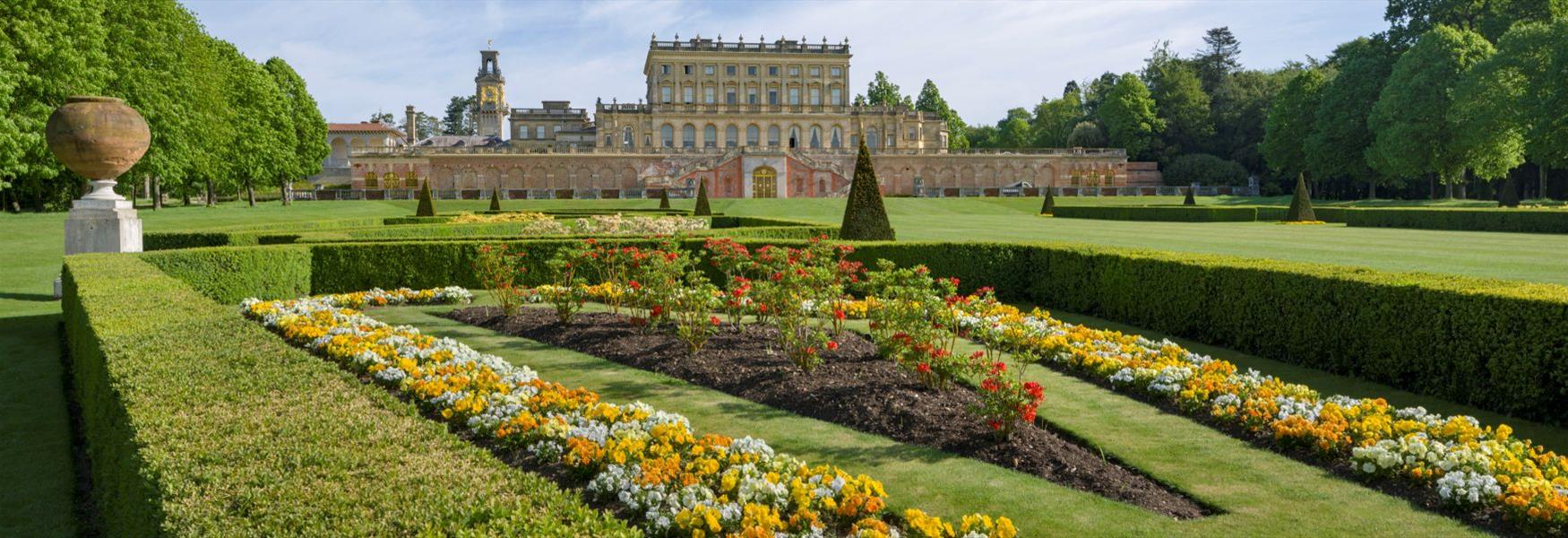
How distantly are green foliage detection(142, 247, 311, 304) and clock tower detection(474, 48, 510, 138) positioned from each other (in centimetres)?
9647

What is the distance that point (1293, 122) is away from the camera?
5866 cm

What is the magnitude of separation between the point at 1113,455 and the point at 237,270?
12.4 m

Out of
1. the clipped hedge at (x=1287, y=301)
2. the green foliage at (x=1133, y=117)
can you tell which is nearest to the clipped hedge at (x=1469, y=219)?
the clipped hedge at (x=1287, y=301)

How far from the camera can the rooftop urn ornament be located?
14.7 m

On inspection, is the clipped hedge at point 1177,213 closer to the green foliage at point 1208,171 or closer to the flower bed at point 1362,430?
the flower bed at point 1362,430

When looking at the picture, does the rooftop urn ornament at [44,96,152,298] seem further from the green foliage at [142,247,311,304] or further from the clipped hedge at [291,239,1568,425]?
the clipped hedge at [291,239,1568,425]

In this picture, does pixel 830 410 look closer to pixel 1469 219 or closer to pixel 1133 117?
pixel 1469 219

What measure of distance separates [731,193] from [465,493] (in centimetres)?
6926

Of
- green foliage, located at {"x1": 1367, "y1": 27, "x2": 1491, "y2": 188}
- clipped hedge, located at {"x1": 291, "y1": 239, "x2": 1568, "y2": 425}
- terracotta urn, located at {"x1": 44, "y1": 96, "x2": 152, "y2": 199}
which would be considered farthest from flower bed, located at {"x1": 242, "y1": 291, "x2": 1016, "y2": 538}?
green foliage, located at {"x1": 1367, "y1": 27, "x2": 1491, "y2": 188}

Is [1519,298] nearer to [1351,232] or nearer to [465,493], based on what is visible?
[465,493]

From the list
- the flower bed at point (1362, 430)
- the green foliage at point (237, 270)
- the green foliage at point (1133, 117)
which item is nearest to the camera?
the flower bed at point (1362, 430)

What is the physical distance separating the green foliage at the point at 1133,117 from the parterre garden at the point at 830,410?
72271 millimetres

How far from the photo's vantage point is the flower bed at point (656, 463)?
15.1ft

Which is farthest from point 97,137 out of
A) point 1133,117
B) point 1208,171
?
point 1133,117
